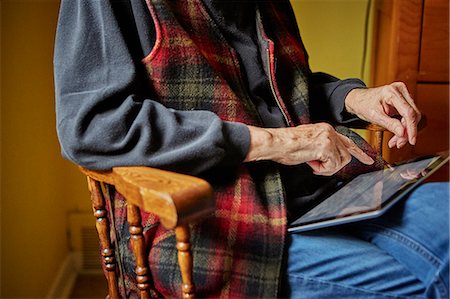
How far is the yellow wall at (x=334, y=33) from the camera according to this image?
2033mm

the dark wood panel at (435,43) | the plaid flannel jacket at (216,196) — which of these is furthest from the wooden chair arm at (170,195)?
the dark wood panel at (435,43)

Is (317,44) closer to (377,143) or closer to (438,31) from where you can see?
(438,31)

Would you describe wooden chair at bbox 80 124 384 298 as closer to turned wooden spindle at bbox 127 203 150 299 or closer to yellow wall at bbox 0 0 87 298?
turned wooden spindle at bbox 127 203 150 299

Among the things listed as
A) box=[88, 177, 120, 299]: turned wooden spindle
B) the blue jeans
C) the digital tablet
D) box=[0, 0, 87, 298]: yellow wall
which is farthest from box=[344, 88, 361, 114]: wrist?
box=[0, 0, 87, 298]: yellow wall

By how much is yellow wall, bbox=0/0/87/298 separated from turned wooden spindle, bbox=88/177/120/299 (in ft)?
1.80

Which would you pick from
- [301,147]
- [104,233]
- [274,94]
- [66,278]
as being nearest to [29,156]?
[66,278]

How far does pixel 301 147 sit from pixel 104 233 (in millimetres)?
355

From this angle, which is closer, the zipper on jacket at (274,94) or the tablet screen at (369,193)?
the tablet screen at (369,193)

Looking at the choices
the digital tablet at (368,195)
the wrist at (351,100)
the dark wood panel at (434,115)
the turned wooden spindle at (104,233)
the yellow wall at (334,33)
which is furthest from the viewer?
the yellow wall at (334,33)

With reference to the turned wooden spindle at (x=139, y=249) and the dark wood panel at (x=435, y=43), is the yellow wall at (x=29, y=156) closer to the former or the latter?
the turned wooden spindle at (x=139, y=249)

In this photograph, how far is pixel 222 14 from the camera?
103 cm

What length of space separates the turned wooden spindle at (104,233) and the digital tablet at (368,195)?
1.00 feet

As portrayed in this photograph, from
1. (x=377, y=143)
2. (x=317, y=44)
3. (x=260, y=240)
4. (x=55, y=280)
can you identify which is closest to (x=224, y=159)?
(x=260, y=240)

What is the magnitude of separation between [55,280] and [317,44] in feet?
3.96
